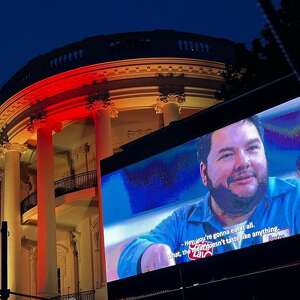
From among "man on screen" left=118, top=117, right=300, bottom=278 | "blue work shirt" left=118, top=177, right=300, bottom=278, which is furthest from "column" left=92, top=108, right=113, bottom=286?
"man on screen" left=118, top=117, right=300, bottom=278

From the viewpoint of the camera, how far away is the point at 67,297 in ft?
96.6

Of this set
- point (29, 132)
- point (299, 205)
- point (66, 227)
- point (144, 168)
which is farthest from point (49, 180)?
point (299, 205)

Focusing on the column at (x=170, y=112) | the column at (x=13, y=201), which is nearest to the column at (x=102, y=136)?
the column at (x=170, y=112)

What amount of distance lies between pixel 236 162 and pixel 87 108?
12569 millimetres

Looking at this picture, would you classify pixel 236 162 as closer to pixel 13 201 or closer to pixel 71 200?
pixel 71 200

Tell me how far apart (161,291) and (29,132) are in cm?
1407

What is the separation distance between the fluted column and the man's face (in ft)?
34.5

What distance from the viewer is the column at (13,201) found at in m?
28.5

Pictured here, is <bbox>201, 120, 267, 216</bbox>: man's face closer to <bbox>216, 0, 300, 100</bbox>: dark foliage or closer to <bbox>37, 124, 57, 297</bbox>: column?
<bbox>216, 0, 300, 100</bbox>: dark foliage

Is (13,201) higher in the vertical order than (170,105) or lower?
lower

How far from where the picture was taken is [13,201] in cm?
2934

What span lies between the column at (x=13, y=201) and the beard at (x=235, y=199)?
48.7 feet

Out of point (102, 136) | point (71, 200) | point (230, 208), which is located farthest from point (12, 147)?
point (230, 208)

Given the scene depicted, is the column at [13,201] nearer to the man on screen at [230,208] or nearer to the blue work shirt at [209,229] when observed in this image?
the blue work shirt at [209,229]
